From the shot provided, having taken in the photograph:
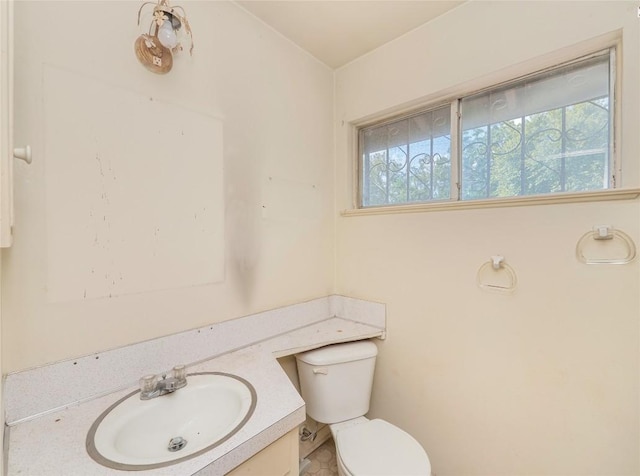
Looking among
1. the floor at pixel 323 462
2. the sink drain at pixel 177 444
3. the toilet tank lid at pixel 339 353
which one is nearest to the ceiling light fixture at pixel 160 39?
the sink drain at pixel 177 444

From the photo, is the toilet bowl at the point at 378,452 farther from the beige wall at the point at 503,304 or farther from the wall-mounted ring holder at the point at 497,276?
the wall-mounted ring holder at the point at 497,276

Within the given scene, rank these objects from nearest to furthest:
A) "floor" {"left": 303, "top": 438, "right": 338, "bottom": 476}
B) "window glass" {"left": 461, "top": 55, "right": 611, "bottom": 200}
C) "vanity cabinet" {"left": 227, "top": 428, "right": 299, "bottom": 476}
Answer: "vanity cabinet" {"left": 227, "top": 428, "right": 299, "bottom": 476} → "window glass" {"left": 461, "top": 55, "right": 611, "bottom": 200} → "floor" {"left": 303, "top": 438, "right": 338, "bottom": 476}

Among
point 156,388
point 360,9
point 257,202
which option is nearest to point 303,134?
point 257,202

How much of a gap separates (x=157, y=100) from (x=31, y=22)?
0.37 metres

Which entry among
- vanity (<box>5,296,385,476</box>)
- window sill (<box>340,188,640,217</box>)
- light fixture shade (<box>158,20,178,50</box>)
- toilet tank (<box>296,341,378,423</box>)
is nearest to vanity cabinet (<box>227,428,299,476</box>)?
vanity (<box>5,296,385,476</box>)

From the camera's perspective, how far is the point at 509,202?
4.04 ft

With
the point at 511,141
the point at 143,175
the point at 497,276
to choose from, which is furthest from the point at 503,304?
the point at 143,175

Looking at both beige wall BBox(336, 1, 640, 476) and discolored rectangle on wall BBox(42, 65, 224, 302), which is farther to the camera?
beige wall BBox(336, 1, 640, 476)

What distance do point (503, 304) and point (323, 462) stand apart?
4.46 feet

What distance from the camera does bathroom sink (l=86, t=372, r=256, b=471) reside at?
76 centimetres

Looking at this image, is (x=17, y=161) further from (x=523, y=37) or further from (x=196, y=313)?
(x=523, y=37)

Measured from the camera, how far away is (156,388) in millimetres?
998

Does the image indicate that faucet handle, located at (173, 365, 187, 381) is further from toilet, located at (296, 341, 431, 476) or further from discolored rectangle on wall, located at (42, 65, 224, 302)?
toilet, located at (296, 341, 431, 476)

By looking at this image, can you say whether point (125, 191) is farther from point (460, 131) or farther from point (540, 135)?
point (540, 135)
